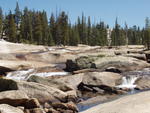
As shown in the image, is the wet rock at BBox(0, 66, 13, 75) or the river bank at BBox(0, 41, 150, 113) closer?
the river bank at BBox(0, 41, 150, 113)

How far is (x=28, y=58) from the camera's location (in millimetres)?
48281

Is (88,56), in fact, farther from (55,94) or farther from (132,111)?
(132,111)

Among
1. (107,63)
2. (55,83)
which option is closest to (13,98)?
(55,83)

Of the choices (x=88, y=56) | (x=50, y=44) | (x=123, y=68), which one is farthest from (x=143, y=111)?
(x=50, y=44)

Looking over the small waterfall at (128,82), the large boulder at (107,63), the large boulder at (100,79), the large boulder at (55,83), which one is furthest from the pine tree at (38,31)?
the large boulder at (55,83)

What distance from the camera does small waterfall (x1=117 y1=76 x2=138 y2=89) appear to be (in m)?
29.6

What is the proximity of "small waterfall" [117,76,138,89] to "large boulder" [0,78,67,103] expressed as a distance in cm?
803

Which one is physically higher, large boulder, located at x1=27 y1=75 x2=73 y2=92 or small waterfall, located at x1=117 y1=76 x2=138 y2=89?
large boulder, located at x1=27 y1=75 x2=73 y2=92

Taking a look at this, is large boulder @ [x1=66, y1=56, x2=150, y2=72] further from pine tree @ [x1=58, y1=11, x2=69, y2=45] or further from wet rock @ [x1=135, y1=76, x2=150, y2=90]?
pine tree @ [x1=58, y1=11, x2=69, y2=45]

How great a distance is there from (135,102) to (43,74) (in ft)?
84.2

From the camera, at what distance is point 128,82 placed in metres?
30.8

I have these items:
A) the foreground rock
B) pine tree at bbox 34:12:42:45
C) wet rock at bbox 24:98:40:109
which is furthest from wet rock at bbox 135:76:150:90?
pine tree at bbox 34:12:42:45

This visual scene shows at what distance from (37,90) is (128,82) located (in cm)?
1101

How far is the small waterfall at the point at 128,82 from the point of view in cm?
2961
